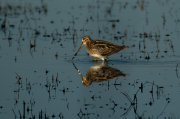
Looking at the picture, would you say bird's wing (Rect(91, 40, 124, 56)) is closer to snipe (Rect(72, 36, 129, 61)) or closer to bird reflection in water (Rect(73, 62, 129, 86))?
snipe (Rect(72, 36, 129, 61))

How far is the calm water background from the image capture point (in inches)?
301

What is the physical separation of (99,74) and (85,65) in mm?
1586

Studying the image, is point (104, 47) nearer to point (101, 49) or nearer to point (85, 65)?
point (101, 49)

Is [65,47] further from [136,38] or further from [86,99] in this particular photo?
[86,99]

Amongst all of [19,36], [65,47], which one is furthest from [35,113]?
[19,36]

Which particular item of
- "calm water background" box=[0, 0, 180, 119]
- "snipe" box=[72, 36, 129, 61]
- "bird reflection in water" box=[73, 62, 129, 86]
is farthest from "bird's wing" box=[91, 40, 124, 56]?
"bird reflection in water" box=[73, 62, 129, 86]

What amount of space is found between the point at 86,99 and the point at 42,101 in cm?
100

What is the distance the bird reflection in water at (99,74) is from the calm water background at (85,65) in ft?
0.74

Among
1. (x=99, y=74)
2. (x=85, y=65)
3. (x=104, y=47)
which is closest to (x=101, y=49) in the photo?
(x=104, y=47)

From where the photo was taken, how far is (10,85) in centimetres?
931

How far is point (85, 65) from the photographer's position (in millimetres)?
11977

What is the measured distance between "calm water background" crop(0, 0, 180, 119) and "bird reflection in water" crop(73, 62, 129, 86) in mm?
226

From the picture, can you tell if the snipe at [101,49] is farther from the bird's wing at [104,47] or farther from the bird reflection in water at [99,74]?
the bird reflection in water at [99,74]

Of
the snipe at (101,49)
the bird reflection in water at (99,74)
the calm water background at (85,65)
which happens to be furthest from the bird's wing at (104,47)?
the bird reflection in water at (99,74)
